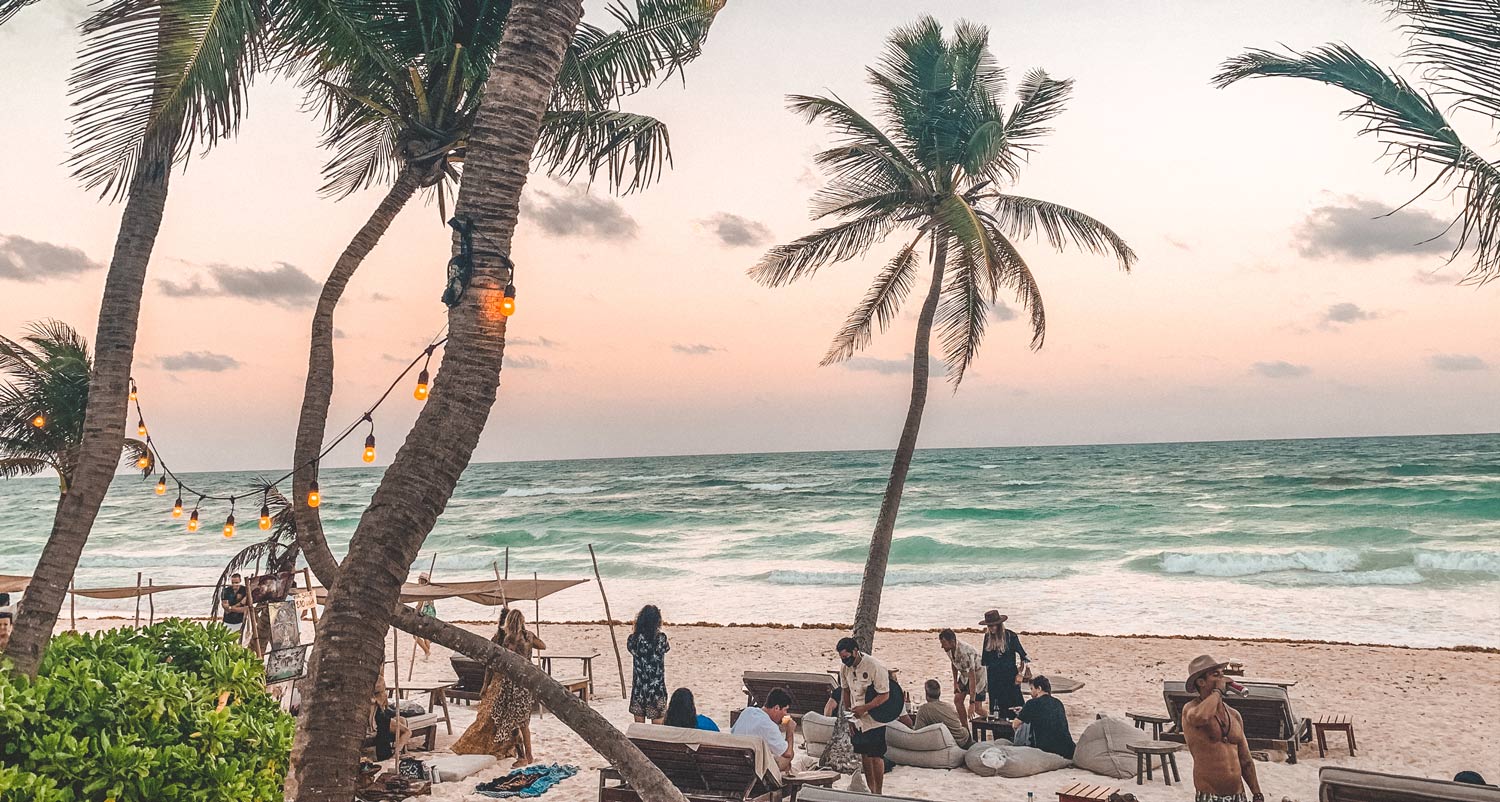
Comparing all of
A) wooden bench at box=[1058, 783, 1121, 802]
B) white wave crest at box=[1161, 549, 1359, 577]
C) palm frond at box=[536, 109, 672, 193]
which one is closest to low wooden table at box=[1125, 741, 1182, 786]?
wooden bench at box=[1058, 783, 1121, 802]

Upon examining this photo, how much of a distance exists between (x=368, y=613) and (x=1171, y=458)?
8123cm

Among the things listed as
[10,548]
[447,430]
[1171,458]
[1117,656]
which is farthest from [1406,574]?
[10,548]

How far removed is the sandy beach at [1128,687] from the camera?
8.52 meters

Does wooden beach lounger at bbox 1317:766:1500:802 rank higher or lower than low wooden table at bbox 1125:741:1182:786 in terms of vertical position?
higher

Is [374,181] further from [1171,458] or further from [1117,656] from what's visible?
[1171,458]

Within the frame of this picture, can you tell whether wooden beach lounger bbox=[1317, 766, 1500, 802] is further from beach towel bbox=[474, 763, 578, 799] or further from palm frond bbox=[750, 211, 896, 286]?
palm frond bbox=[750, 211, 896, 286]

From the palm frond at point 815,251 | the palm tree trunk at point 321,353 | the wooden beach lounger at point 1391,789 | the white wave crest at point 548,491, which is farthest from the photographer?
the white wave crest at point 548,491

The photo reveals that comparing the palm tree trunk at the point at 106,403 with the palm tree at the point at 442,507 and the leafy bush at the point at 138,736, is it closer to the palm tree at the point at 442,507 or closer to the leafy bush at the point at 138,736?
the leafy bush at the point at 138,736

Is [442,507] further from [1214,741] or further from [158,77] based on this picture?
[1214,741]

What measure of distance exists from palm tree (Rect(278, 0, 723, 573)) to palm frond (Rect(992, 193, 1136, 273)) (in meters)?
6.03

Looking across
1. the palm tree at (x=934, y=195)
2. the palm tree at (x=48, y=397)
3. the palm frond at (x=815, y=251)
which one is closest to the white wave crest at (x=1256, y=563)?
the palm tree at (x=934, y=195)

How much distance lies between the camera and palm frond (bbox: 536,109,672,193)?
9211mm

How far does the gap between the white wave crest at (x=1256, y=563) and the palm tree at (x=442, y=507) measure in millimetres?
32513

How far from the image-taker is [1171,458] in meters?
75.6
